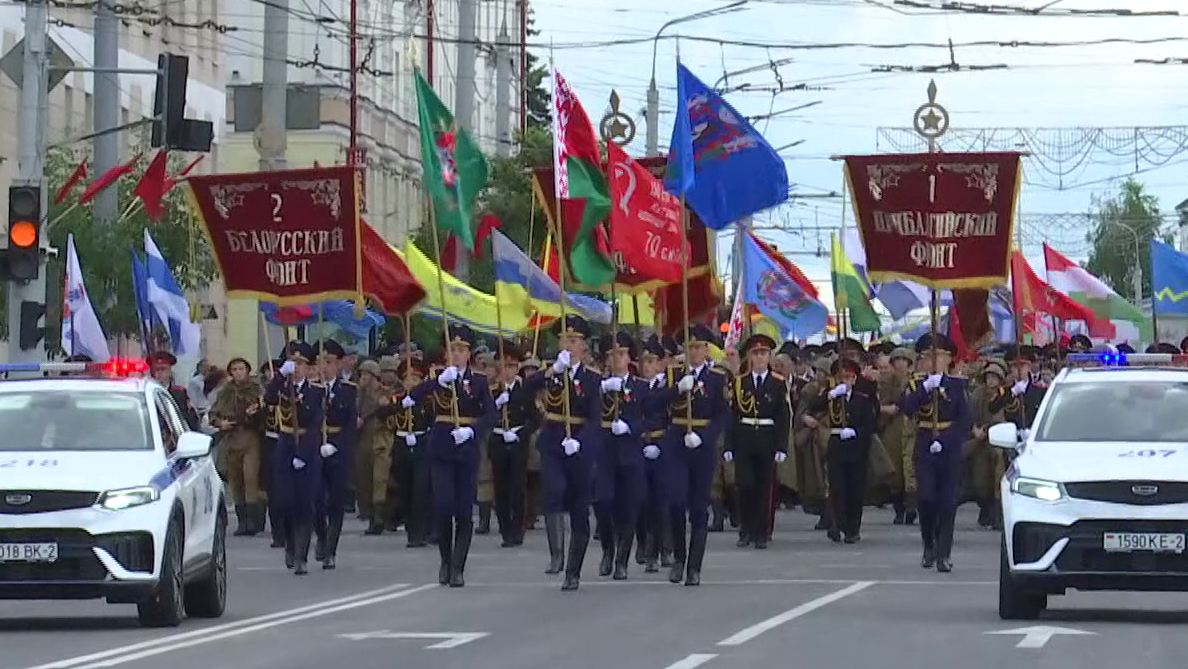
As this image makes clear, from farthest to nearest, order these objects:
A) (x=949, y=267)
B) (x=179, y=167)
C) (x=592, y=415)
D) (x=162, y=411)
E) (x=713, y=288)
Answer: (x=179, y=167) → (x=713, y=288) → (x=949, y=267) → (x=592, y=415) → (x=162, y=411)

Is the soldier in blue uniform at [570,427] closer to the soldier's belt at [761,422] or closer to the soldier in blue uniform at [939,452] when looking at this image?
the soldier in blue uniform at [939,452]

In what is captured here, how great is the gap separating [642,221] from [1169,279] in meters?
17.7

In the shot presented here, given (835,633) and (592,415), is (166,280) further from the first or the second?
(835,633)

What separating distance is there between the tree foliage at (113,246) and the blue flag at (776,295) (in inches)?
283

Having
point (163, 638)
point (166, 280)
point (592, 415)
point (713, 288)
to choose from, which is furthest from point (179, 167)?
point (163, 638)

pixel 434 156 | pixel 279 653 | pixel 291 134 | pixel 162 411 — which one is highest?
pixel 291 134

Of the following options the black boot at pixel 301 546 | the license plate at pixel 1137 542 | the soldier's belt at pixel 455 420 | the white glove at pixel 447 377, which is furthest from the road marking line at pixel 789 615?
the black boot at pixel 301 546

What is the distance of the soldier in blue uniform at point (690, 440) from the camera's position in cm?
2161

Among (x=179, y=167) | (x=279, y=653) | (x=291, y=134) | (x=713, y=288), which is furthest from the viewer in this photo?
(x=291, y=134)

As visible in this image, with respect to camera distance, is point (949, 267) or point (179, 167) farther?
point (179, 167)

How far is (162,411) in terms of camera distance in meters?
18.5

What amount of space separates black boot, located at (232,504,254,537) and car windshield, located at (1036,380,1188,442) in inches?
507

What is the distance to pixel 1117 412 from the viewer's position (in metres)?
18.6

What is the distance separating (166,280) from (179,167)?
563 inches
